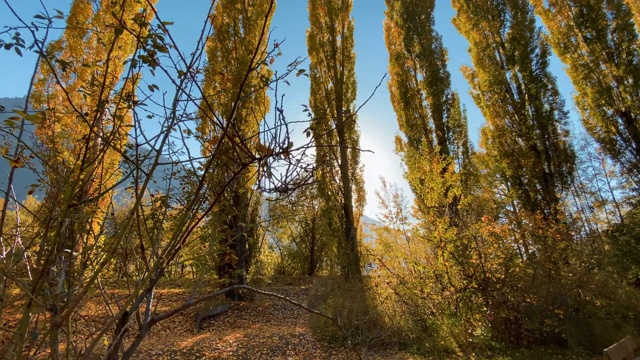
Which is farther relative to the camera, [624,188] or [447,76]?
[447,76]

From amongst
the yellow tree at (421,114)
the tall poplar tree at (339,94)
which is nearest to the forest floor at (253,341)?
the yellow tree at (421,114)

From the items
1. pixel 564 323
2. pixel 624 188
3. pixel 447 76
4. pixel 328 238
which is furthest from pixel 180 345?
pixel 624 188

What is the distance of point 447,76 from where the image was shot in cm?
1095

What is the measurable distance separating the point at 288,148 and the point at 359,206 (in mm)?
11359

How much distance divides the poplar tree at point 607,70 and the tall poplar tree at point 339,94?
6.56 meters

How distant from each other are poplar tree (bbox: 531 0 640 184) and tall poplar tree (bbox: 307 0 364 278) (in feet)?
21.5

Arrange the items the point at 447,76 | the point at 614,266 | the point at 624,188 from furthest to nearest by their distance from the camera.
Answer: the point at 447,76 < the point at 624,188 < the point at 614,266

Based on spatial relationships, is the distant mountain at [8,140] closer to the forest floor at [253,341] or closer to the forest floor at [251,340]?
the forest floor at [251,340]

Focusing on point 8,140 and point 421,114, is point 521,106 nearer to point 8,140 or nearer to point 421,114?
point 421,114

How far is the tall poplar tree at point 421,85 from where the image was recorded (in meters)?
10.4

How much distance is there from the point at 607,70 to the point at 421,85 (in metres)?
4.98

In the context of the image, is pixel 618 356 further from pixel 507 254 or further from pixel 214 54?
pixel 214 54

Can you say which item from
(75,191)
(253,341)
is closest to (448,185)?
(253,341)

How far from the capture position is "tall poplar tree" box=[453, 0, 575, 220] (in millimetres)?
8977
